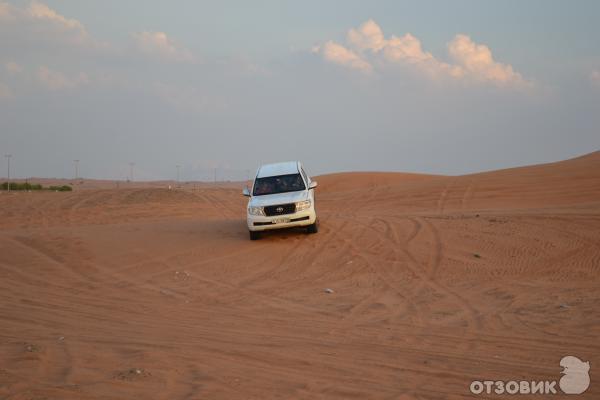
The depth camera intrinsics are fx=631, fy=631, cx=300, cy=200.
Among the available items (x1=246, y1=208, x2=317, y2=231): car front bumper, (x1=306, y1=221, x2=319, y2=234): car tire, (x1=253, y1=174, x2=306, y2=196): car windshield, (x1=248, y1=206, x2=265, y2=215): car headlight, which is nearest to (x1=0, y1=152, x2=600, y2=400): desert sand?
(x1=306, y1=221, x2=319, y2=234): car tire

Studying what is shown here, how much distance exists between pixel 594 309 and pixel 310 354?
16.1 feet

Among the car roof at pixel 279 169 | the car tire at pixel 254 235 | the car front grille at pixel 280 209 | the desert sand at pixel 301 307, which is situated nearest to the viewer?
the desert sand at pixel 301 307

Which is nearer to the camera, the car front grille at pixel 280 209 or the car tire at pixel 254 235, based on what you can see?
the car front grille at pixel 280 209

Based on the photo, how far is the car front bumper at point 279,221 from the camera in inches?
607

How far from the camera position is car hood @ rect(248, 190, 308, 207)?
15469 mm

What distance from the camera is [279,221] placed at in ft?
50.6

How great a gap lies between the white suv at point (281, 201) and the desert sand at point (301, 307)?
0.53 meters

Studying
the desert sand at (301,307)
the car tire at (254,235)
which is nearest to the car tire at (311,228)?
the desert sand at (301,307)

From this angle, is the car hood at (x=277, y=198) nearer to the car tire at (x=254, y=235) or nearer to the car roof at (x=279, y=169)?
the car tire at (x=254, y=235)

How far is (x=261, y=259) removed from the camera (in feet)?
47.4

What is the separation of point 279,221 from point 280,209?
296 millimetres

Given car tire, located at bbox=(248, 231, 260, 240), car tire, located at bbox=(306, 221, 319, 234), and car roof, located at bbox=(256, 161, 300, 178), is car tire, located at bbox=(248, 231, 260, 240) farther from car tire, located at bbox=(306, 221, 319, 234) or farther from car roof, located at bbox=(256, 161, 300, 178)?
car roof, located at bbox=(256, 161, 300, 178)

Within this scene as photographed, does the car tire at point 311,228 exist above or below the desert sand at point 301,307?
above

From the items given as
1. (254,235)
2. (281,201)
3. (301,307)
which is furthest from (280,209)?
(301,307)
